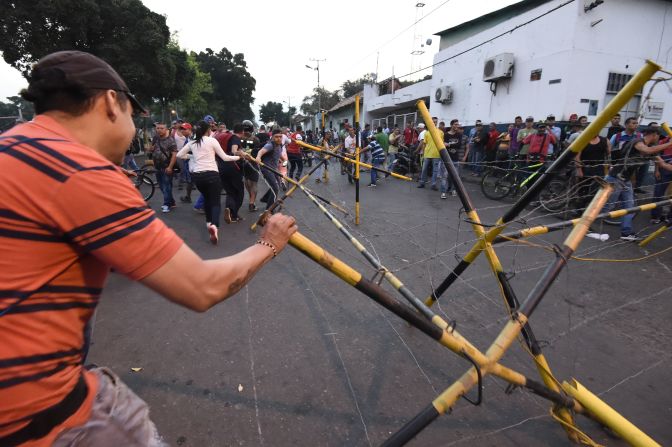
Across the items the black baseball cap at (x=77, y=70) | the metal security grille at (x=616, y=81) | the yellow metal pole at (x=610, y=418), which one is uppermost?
the metal security grille at (x=616, y=81)

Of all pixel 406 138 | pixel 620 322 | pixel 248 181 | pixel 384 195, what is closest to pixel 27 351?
pixel 620 322

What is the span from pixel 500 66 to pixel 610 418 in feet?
43.8

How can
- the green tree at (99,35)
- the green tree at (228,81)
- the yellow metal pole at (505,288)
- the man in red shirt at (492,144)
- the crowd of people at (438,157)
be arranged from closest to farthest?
the yellow metal pole at (505,288), the crowd of people at (438,157), the man in red shirt at (492,144), the green tree at (99,35), the green tree at (228,81)

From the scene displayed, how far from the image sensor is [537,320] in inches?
130

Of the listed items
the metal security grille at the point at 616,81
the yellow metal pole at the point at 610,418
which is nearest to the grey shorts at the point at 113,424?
the yellow metal pole at the point at 610,418

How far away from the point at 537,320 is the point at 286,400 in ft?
8.23

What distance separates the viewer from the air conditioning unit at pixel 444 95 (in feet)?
52.0

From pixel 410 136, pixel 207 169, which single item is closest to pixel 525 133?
pixel 410 136

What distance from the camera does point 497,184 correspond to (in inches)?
352

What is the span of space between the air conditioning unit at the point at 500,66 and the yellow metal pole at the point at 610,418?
13.0 meters

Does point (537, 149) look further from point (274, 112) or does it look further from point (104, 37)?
point (274, 112)

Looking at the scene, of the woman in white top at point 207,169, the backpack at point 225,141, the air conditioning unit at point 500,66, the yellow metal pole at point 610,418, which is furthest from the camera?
the air conditioning unit at point 500,66

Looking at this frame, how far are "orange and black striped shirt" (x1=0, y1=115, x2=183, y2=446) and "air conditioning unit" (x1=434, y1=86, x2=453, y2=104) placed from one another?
1701cm

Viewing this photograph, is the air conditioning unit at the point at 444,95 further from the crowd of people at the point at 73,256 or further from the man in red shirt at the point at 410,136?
the crowd of people at the point at 73,256
